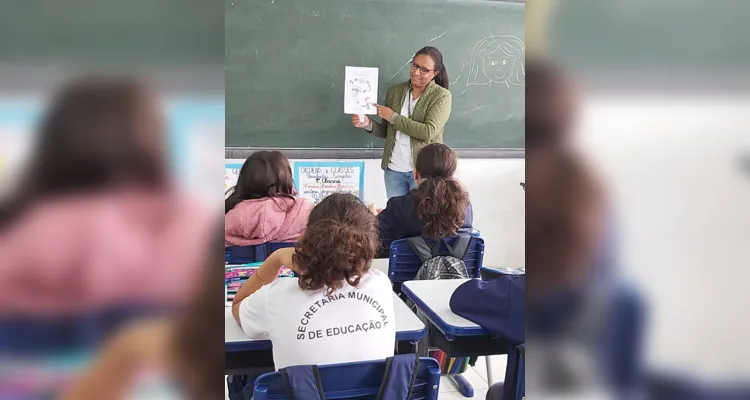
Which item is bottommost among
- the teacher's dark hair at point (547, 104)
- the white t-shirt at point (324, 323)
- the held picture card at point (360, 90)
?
the white t-shirt at point (324, 323)

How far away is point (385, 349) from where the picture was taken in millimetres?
1397

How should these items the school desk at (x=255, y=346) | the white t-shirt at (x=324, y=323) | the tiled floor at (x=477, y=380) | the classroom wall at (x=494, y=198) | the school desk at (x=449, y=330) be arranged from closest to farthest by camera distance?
1. the white t-shirt at (x=324, y=323)
2. the school desk at (x=255, y=346)
3. the school desk at (x=449, y=330)
4. the tiled floor at (x=477, y=380)
5. the classroom wall at (x=494, y=198)

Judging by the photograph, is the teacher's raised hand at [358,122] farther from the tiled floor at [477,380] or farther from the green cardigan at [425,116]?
the tiled floor at [477,380]

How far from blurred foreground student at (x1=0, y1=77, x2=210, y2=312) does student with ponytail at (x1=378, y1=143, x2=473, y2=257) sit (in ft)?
6.40

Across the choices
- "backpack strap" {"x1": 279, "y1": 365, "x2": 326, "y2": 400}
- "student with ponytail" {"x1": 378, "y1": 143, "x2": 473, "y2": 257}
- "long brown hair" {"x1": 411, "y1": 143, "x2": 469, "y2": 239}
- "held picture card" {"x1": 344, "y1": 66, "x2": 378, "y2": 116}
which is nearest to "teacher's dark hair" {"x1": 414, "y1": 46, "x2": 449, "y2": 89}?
"held picture card" {"x1": 344, "y1": 66, "x2": 378, "y2": 116}

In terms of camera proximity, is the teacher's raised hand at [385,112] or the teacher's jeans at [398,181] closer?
the teacher's raised hand at [385,112]

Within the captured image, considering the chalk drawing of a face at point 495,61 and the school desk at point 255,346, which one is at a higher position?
the chalk drawing of a face at point 495,61

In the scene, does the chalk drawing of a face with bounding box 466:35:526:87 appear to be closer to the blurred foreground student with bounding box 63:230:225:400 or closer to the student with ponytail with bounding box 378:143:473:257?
the student with ponytail with bounding box 378:143:473:257

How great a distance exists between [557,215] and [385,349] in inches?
42.6

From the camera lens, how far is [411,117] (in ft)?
12.5

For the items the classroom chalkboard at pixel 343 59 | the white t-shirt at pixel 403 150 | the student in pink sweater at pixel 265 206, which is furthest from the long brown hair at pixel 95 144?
the white t-shirt at pixel 403 150

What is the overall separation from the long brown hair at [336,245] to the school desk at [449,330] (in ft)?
1.08

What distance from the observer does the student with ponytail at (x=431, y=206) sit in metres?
2.23

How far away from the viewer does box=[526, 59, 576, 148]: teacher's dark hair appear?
37cm
